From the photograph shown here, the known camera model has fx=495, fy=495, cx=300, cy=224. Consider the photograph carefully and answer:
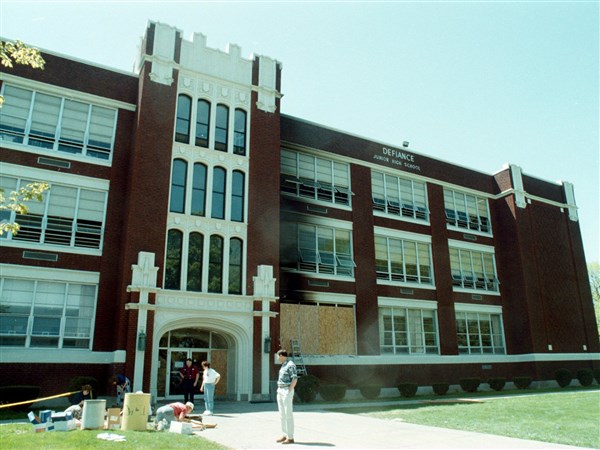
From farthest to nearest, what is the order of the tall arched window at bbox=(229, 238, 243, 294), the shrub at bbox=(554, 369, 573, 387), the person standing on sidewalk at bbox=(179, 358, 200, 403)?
1. the shrub at bbox=(554, 369, 573, 387)
2. the tall arched window at bbox=(229, 238, 243, 294)
3. the person standing on sidewalk at bbox=(179, 358, 200, 403)

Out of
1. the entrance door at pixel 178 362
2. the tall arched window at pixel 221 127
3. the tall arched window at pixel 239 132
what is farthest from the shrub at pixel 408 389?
the tall arched window at pixel 221 127

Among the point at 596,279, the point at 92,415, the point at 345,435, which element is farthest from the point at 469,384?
the point at 596,279

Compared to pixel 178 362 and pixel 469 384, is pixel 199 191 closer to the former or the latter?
pixel 178 362

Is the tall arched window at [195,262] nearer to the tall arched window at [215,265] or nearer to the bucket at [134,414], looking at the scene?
the tall arched window at [215,265]

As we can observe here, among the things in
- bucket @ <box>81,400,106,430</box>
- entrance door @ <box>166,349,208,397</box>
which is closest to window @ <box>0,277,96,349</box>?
entrance door @ <box>166,349,208,397</box>

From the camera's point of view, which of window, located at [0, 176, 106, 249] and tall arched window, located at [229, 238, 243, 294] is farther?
tall arched window, located at [229, 238, 243, 294]

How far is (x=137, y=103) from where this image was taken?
22.5 metres

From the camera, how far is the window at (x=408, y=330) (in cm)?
2695

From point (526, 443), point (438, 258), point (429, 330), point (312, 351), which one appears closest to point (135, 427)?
point (526, 443)

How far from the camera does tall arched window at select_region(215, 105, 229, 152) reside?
23406mm

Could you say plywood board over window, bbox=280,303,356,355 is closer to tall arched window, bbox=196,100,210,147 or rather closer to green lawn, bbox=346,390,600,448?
green lawn, bbox=346,390,600,448

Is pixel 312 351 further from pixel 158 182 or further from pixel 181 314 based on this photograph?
pixel 158 182

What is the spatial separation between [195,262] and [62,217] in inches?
222

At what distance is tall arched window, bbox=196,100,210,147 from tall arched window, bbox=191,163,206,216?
3.93 ft
